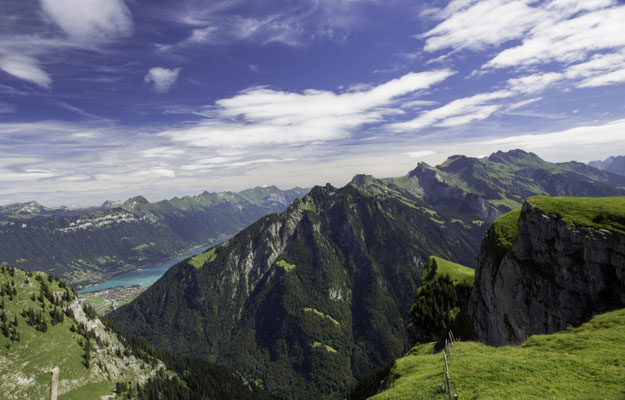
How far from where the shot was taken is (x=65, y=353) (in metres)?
136

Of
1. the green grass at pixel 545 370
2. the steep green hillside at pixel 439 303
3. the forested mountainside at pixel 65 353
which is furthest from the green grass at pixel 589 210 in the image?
the forested mountainside at pixel 65 353

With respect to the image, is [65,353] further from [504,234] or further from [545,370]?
[504,234]

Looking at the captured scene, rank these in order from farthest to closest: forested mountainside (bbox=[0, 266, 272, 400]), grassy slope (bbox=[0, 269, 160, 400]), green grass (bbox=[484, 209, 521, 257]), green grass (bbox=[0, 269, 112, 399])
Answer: forested mountainside (bbox=[0, 266, 272, 400]) < green grass (bbox=[0, 269, 112, 399]) < grassy slope (bbox=[0, 269, 160, 400]) < green grass (bbox=[484, 209, 521, 257])

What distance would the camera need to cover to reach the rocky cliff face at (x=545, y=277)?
51.5 meters

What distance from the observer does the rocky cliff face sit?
169ft

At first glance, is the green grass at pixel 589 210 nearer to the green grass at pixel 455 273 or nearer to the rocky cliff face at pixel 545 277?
the rocky cliff face at pixel 545 277

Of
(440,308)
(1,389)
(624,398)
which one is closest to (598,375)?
(624,398)

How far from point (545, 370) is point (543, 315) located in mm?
34928

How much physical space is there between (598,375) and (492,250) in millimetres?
51953

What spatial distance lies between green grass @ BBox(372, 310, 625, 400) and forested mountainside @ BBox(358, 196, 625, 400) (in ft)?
0.32

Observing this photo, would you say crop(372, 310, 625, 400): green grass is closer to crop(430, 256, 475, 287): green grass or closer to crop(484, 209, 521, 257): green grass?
crop(484, 209, 521, 257): green grass

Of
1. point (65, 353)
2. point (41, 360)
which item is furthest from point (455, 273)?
point (41, 360)

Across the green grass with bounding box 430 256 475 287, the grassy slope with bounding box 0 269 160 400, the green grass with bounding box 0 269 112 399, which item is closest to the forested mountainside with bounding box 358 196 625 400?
the green grass with bounding box 430 256 475 287

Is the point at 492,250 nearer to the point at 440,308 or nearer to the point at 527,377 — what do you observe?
the point at 440,308
